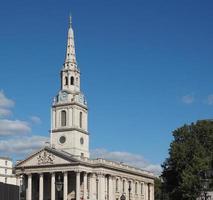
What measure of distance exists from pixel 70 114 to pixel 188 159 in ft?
86.8

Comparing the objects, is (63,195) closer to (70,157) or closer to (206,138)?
(70,157)

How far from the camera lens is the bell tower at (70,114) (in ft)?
356

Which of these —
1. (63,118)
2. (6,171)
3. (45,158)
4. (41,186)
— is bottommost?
(41,186)

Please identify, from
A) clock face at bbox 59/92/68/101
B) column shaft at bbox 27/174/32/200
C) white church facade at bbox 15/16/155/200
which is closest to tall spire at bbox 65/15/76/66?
white church facade at bbox 15/16/155/200

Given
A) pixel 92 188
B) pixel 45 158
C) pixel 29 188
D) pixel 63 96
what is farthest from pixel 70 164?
pixel 63 96

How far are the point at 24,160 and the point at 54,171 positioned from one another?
7496 mm

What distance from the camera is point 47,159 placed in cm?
10406

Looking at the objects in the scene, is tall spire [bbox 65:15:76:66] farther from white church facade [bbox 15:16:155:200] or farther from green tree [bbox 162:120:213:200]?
green tree [bbox 162:120:213:200]

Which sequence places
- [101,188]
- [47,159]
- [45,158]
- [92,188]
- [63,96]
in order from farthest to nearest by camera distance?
[63,96] < [45,158] < [47,159] < [92,188] < [101,188]

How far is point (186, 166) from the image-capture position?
92.4 metres

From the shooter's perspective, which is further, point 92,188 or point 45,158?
point 45,158

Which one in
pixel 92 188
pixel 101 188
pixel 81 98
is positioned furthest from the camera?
pixel 81 98

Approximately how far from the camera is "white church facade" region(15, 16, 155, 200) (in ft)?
336

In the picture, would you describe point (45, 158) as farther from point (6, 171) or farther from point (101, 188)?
point (6, 171)
